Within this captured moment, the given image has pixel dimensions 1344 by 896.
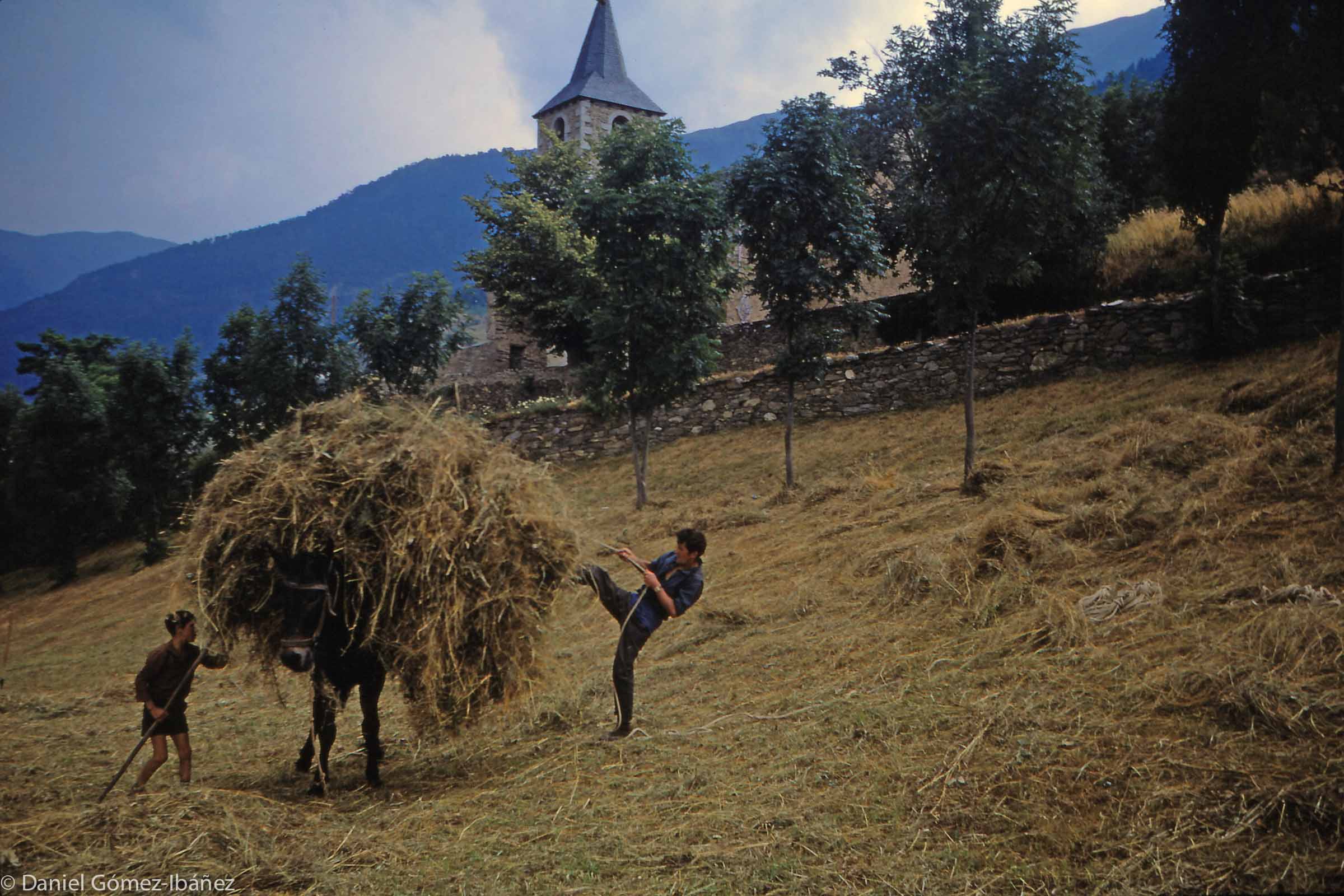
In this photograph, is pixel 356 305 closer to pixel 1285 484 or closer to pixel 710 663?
pixel 710 663

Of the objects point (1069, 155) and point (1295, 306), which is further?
point (1295, 306)

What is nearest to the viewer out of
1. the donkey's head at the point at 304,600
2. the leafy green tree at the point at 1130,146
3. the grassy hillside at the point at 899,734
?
the grassy hillside at the point at 899,734

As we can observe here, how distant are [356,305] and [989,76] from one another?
22.3 m

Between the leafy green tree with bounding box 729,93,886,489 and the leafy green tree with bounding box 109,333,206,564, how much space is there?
22.8 m

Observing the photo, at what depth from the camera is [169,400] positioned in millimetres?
31656

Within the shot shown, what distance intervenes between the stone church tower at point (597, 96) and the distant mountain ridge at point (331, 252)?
85.3ft

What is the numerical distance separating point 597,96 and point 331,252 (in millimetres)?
122739

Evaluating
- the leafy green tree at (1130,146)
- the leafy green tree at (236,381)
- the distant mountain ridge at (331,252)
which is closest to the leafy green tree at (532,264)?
the leafy green tree at (236,381)

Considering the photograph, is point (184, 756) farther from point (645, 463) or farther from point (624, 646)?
point (645, 463)

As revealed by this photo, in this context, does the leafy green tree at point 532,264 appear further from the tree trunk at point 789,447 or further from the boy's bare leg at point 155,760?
the boy's bare leg at point 155,760

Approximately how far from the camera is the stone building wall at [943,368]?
17.8 metres

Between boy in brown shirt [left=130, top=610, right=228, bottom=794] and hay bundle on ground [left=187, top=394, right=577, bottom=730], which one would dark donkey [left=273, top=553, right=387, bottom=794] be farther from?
boy in brown shirt [left=130, top=610, right=228, bottom=794]

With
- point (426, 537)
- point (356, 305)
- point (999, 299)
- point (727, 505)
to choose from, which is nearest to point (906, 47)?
point (999, 299)

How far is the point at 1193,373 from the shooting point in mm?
17359
